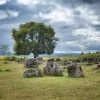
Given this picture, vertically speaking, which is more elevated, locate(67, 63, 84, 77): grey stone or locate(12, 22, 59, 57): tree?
locate(12, 22, 59, 57): tree

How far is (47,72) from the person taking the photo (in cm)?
2659

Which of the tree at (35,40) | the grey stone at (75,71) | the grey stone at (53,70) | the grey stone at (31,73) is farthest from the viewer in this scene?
the tree at (35,40)

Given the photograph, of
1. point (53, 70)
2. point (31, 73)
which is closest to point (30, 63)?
point (53, 70)

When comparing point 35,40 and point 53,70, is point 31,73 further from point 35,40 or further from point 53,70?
point 35,40

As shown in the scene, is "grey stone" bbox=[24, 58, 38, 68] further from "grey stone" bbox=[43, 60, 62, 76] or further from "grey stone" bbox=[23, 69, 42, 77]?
"grey stone" bbox=[23, 69, 42, 77]

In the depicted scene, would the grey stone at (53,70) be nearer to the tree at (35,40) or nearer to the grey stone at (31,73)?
the grey stone at (31,73)

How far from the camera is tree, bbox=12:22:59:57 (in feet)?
283

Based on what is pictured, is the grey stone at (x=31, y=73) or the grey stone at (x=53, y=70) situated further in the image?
the grey stone at (x=53, y=70)

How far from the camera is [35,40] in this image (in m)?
87.3

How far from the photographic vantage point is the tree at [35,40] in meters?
86.1

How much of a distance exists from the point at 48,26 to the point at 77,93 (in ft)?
253

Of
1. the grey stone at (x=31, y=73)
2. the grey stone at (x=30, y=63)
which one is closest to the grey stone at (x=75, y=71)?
the grey stone at (x=31, y=73)

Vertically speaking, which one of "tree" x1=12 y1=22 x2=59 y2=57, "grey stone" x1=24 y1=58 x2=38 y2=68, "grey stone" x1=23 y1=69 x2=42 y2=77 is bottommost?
"grey stone" x1=23 y1=69 x2=42 y2=77

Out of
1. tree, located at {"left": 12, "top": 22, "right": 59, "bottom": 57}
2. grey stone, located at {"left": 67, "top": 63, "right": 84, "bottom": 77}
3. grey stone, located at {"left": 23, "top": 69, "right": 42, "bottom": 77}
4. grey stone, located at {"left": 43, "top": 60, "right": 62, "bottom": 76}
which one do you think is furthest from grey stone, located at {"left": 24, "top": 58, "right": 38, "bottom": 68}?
tree, located at {"left": 12, "top": 22, "right": 59, "bottom": 57}
